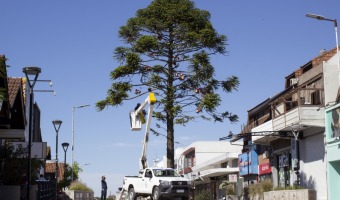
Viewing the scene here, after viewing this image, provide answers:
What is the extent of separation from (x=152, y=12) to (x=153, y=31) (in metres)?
1.31

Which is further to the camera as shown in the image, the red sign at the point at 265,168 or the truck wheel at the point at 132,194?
the red sign at the point at 265,168

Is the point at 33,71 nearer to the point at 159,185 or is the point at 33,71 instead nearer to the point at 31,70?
the point at 31,70

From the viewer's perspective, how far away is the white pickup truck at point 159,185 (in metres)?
29.5

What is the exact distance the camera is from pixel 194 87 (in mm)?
38688

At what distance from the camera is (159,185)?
1168 inches

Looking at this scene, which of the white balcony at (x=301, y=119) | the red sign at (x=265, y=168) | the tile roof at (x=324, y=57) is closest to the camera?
the white balcony at (x=301, y=119)

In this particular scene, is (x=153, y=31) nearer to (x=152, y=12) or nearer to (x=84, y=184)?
(x=152, y=12)

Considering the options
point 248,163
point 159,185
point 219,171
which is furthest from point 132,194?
point 219,171

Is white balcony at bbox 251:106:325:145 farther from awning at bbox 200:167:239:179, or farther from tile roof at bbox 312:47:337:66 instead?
awning at bbox 200:167:239:179

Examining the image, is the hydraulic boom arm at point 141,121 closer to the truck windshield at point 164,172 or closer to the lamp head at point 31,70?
the truck windshield at point 164,172

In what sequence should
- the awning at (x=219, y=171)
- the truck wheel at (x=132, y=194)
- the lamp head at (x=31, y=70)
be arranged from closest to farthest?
the lamp head at (x=31, y=70)
the truck wheel at (x=132, y=194)
the awning at (x=219, y=171)

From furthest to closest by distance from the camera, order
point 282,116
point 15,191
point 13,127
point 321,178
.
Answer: point 282,116 < point 321,178 < point 13,127 < point 15,191

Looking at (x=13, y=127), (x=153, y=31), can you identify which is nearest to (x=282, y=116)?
(x=153, y=31)

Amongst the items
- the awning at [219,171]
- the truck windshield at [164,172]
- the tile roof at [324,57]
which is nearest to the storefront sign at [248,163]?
the awning at [219,171]
